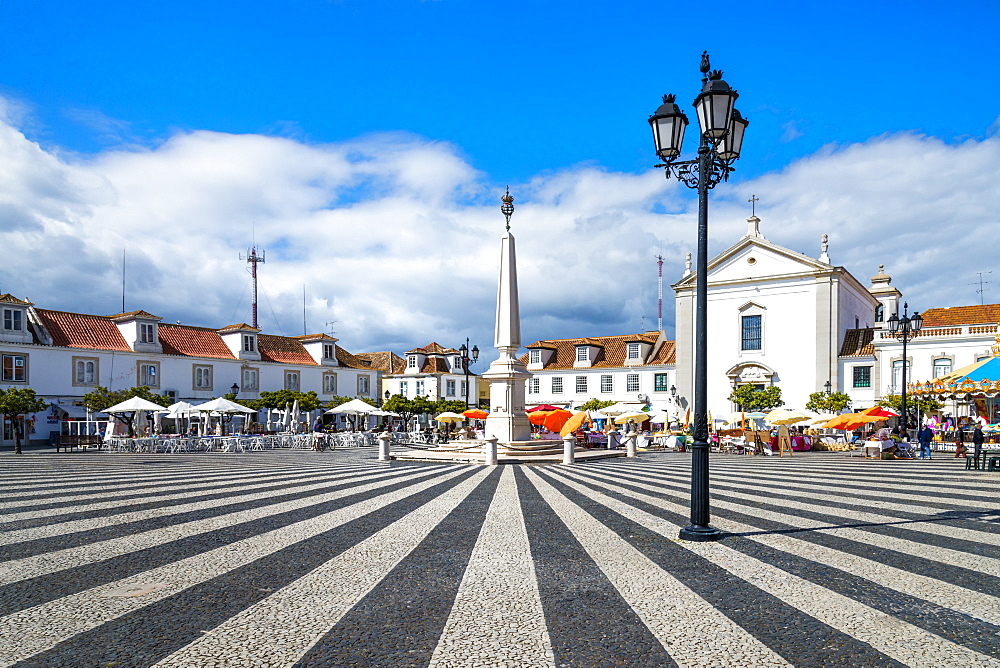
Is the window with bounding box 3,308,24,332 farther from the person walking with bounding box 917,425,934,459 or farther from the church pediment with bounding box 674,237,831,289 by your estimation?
the person walking with bounding box 917,425,934,459

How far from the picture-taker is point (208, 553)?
716cm

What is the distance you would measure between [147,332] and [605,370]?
35577 millimetres

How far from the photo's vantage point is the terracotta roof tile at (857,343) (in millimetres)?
47469

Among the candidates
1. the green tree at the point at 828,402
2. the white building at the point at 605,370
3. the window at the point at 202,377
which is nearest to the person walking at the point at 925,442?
the green tree at the point at 828,402

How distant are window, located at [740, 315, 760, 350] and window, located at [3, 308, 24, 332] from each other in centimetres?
4790

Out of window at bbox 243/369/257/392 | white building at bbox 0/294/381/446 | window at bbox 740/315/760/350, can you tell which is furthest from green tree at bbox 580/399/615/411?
window at bbox 243/369/257/392

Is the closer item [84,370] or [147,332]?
[84,370]

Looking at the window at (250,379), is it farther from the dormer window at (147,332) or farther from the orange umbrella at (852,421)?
the orange umbrella at (852,421)

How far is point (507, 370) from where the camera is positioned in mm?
25578

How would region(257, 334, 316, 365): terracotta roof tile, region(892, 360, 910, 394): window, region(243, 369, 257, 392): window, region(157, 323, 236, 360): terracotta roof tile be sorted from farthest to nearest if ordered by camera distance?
region(257, 334, 316, 365): terracotta roof tile, region(243, 369, 257, 392): window, region(157, 323, 236, 360): terracotta roof tile, region(892, 360, 910, 394): window

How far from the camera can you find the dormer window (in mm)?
48219

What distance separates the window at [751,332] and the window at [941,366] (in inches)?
438

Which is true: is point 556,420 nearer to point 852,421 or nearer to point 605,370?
point 852,421

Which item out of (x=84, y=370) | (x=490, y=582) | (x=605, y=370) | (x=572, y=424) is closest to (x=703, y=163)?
(x=490, y=582)
